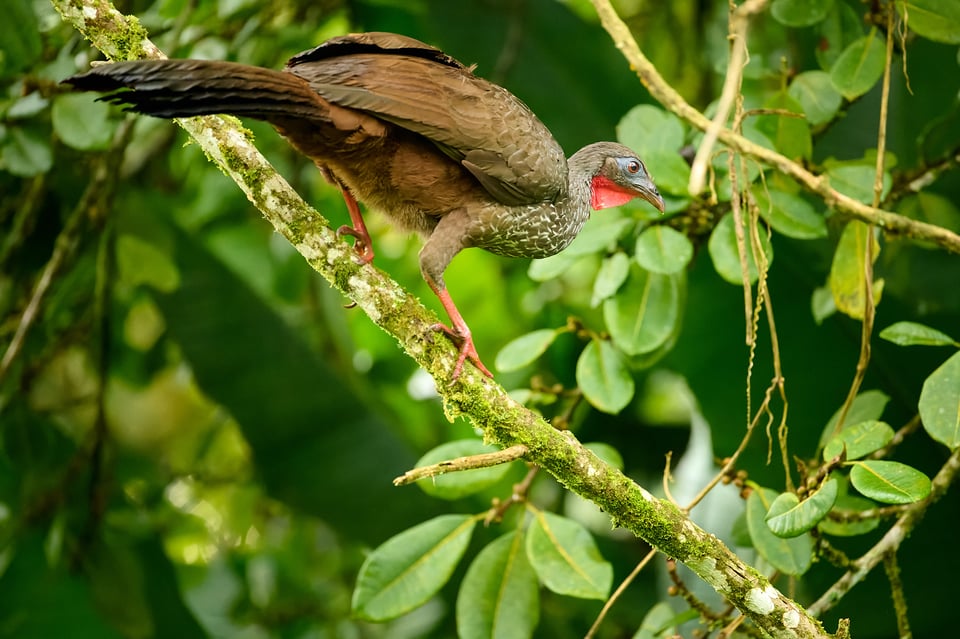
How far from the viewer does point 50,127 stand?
11.7 feet

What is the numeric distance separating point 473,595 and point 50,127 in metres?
2.20

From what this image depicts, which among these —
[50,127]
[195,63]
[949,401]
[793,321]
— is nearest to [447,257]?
[195,63]

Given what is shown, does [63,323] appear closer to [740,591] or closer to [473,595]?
[473,595]

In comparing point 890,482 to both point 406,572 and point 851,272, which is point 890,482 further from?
point 406,572

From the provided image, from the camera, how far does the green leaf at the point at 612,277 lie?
2832 millimetres

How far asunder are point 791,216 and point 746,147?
2.70ft

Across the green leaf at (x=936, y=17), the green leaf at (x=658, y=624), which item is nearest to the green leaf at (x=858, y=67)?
the green leaf at (x=936, y=17)

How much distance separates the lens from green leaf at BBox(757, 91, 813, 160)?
9.49 feet

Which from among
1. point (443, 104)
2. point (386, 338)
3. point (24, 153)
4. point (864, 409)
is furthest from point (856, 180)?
point (386, 338)

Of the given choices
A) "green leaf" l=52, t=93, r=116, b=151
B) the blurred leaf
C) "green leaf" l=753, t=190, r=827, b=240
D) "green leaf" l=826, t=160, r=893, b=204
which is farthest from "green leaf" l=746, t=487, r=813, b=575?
the blurred leaf

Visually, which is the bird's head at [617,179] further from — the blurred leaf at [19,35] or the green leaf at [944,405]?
the blurred leaf at [19,35]

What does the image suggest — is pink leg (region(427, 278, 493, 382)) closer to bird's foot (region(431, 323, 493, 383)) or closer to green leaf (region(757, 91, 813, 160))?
bird's foot (region(431, 323, 493, 383))

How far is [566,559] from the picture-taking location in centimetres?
270

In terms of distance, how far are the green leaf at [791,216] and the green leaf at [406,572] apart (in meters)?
1.21
